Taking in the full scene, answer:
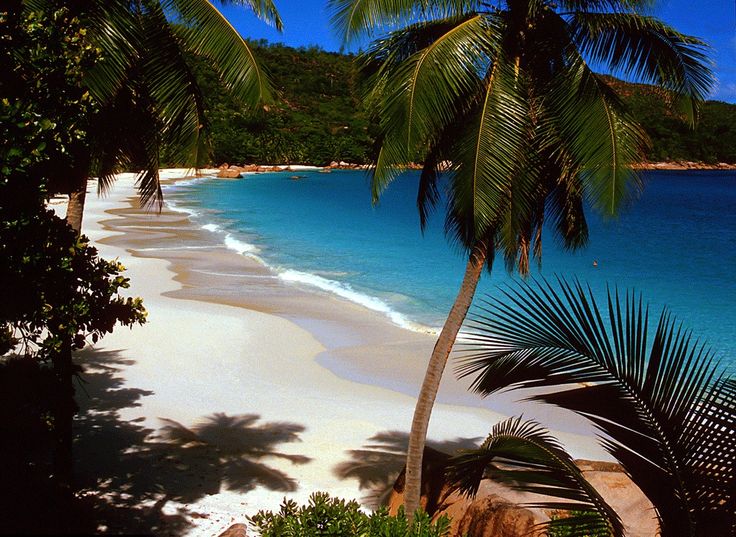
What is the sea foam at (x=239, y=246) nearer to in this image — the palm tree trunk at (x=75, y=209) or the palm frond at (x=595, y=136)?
the palm tree trunk at (x=75, y=209)

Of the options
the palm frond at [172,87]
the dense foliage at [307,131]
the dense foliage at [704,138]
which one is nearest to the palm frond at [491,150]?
the palm frond at [172,87]

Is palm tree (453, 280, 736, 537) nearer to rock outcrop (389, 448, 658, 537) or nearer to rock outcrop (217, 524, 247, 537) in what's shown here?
rock outcrop (389, 448, 658, 537)

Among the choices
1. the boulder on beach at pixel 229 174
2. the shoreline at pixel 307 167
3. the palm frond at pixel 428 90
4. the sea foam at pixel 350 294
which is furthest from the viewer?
the shoreline at pixel 307 167

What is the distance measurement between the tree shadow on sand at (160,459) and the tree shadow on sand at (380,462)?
0.77 m

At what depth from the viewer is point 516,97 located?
215 inches

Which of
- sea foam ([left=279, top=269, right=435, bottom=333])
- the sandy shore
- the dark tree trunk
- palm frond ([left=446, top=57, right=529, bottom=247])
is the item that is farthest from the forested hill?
palm frond ([left=446, top=57, right=529, bottom=247])

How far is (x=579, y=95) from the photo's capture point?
5.40 meters

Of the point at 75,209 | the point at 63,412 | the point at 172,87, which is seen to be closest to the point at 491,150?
the point at 172,87

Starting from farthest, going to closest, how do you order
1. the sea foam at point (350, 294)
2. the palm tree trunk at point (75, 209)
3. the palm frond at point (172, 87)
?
the sea foam at point (350, 294)
the palm tree trunk at point (75, 209)
the palm frond at point (172, 87)

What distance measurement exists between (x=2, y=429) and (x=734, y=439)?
173 inches

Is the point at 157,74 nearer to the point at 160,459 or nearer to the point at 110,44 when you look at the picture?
the point at 110,44

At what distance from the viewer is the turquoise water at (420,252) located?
887 inches

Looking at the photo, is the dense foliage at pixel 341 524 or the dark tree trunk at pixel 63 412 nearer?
the dense foliage at pixel 341 524

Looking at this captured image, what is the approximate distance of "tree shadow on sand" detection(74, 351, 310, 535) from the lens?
280 inches
